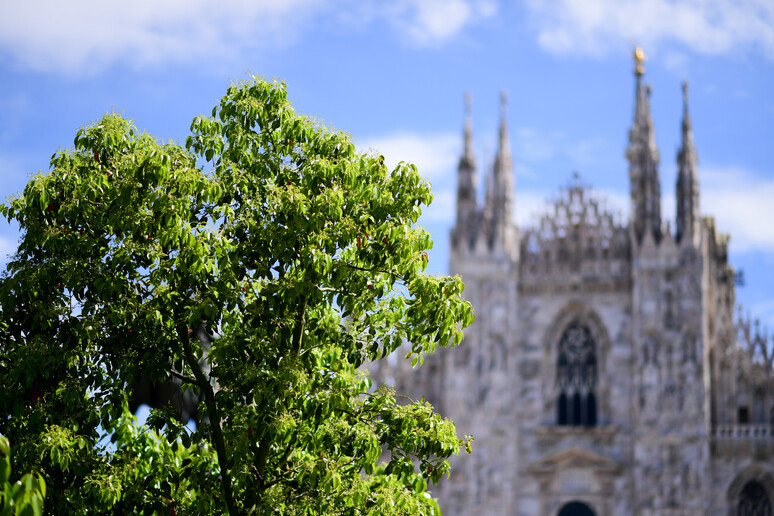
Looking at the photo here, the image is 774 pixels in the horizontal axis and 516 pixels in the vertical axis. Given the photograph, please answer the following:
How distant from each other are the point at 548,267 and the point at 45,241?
114ft

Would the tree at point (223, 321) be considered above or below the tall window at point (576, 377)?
below

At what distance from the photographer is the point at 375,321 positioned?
537 inches

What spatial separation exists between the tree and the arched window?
3148 centimetres

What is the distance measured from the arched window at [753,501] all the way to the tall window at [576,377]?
5525 mm

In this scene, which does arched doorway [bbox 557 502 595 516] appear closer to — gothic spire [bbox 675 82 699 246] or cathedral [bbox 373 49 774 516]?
cathedral [bbox 373 49 774 516]

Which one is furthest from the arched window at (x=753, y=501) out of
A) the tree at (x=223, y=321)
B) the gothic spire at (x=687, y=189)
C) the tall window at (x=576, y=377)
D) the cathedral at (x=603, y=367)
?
the tree at (x=223, y=321)

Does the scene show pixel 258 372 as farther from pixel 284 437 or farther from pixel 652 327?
pixel 652 327

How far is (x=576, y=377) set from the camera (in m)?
45.1

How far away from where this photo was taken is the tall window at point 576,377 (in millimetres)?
44750

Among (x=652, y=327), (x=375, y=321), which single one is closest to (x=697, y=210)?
(x=652, y=327)

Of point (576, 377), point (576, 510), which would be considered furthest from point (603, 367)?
point (576, 510)

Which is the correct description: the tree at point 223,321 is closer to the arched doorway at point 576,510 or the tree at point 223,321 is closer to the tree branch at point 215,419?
the tree branch at point 215,419

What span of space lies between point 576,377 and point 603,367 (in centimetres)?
104

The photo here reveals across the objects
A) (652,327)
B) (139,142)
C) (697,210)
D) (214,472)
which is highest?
(697,210)
